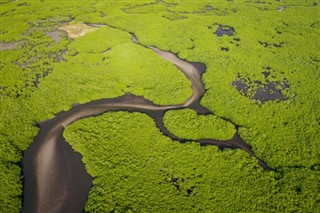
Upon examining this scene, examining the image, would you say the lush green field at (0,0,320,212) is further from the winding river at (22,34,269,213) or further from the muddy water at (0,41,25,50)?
the winding river at (22,34,269,213)

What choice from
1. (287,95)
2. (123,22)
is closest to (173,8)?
(123,22)

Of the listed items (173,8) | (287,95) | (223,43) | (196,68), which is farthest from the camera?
(173,8)

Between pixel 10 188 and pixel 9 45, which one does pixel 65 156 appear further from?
pixel 9 45

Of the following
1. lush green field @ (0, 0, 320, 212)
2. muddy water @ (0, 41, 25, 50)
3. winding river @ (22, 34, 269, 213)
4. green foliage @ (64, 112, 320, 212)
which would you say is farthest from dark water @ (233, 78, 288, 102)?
muddy water @ (0, 41, 25, 50)

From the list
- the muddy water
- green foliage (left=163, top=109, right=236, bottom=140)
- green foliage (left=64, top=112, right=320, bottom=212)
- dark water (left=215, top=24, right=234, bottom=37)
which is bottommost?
green foliage (left=64, top=112, right=320, bottom=212)

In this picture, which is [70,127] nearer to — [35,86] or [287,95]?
[35,86]

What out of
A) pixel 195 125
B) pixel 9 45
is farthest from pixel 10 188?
pixel 9 45

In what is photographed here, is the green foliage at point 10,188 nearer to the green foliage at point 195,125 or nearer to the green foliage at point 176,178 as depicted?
the green foliage at point 176,178
